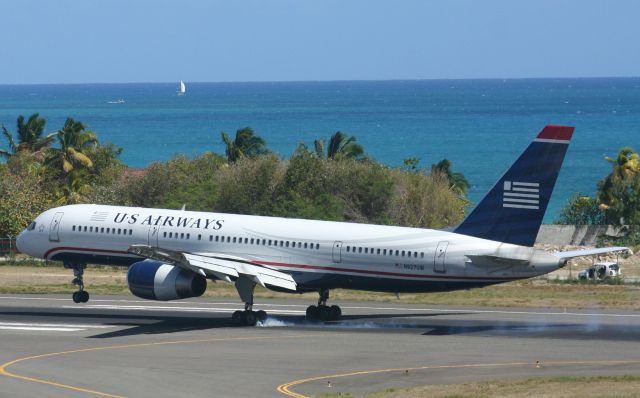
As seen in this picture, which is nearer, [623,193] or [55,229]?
[55,229]

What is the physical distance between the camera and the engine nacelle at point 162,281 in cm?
4703

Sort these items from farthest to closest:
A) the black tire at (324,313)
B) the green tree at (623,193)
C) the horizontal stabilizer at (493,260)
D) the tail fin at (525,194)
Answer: the green tree at (623,193) < the black tire at (324,313) < the horizontal stabilizer at (493,260) < the tail fin at (525,194)

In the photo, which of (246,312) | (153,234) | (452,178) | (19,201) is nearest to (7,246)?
(19,201)

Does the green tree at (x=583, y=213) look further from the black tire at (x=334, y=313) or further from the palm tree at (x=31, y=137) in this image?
the black tire at (x=334, y=313)

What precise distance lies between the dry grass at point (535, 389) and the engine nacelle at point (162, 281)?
15450mm

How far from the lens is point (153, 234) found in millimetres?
50469

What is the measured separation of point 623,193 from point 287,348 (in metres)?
63.2

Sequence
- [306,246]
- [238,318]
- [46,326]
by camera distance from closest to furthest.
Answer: [46,326], [238,318], [306,246]

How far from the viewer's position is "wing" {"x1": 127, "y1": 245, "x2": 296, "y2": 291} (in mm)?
46156

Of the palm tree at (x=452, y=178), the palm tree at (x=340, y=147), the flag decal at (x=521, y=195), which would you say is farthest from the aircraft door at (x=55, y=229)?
the palm tree at (x=452, y=178)

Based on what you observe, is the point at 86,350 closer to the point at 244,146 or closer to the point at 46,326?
the point at 46,326

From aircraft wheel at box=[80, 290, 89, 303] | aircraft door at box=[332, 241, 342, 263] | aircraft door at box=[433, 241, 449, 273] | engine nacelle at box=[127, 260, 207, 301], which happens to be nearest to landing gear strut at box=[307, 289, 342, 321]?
aircraft door at box=[332, 241, 342, 263]

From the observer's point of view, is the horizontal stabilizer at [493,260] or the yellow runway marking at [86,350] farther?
the horizontal stabilizer at [493,260]

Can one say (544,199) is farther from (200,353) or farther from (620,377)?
(200,353)
